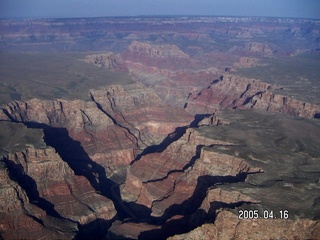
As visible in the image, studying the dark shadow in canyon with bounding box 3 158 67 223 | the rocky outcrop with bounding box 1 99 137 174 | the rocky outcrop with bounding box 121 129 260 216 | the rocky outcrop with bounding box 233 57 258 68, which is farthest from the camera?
the rocky outcrop with bounding box 233 57 258 68

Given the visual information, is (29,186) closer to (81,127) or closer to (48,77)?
(81,127)

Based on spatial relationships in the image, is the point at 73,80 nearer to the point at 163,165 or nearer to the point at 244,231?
the point at 163,165

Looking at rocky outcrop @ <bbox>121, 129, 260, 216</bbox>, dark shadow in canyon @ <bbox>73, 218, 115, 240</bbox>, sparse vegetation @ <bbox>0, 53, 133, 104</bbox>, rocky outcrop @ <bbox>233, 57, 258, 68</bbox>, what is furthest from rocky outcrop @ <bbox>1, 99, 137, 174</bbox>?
rocky outcrop @ <bbox>233, 57, 258, 68</bbox>

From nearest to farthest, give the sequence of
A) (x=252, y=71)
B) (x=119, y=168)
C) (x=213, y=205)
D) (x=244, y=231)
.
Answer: (x=244, y=231) → (x=213, y=205) → (x=119, y=168) → (x=252, y=71)

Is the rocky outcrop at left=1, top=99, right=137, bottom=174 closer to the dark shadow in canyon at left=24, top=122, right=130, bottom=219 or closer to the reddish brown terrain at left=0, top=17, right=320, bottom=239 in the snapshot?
the dark shadow in canyon at left=24, top=122, right=130, bottom=219

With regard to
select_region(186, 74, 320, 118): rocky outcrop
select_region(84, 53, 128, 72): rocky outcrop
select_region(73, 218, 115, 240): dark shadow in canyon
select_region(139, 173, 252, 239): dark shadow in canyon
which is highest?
select_region(84, 53, 128, 72): rocky outcrop

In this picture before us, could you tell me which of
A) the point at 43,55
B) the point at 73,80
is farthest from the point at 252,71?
the point at 43,55

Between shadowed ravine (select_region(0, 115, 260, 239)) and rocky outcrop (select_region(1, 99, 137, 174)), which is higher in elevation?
rocky outcrop (select_region(1, 99, 137, 174))

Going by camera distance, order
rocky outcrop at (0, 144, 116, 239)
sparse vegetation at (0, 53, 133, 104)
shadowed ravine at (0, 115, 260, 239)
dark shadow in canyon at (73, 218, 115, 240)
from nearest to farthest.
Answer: shadowed ravine at (0, 115, 260, 239) < rocky outcrop at (0, 144, 116, 239) < dark shadow in canyon at (73, 218, 115, 240) < sparse vegetation at (0, 53, 133, 104)

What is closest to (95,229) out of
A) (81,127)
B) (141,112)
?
(81,127)

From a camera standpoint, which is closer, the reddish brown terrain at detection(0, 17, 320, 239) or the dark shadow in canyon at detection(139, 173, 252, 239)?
the reddish brown terrain at detection(0, 17, 320, 239)
